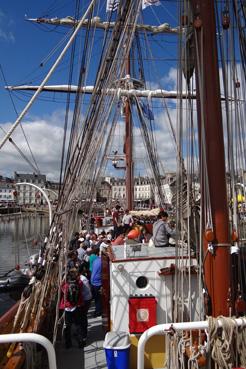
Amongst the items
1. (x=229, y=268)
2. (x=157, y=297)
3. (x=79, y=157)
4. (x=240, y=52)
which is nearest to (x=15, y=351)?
(x=157, y=297)

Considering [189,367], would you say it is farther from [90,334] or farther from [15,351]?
[90,334]

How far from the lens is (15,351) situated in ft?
15.8

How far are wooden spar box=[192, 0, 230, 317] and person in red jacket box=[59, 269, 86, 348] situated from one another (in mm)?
3380

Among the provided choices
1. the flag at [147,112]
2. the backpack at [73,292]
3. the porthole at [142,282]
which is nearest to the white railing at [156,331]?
the porthole at [142,282]

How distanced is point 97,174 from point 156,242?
3264mm

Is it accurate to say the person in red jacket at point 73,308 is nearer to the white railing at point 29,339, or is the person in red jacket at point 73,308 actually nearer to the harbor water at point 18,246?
the white railing at point 29,339

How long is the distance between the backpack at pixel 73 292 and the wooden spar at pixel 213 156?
10.9 ft

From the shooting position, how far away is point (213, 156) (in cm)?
408

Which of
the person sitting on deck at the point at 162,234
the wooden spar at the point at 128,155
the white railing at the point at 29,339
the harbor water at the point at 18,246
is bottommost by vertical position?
the harbor water at the point at 18,246

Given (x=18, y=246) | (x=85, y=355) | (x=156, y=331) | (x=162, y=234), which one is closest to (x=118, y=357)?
(x=85, y=355)

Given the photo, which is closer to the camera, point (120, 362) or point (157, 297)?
point (120, 362)

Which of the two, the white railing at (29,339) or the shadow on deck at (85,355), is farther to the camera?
the shadow on deck at (85,355)

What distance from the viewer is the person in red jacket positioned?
685 centimetres

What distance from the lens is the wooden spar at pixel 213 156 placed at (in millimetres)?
4027
